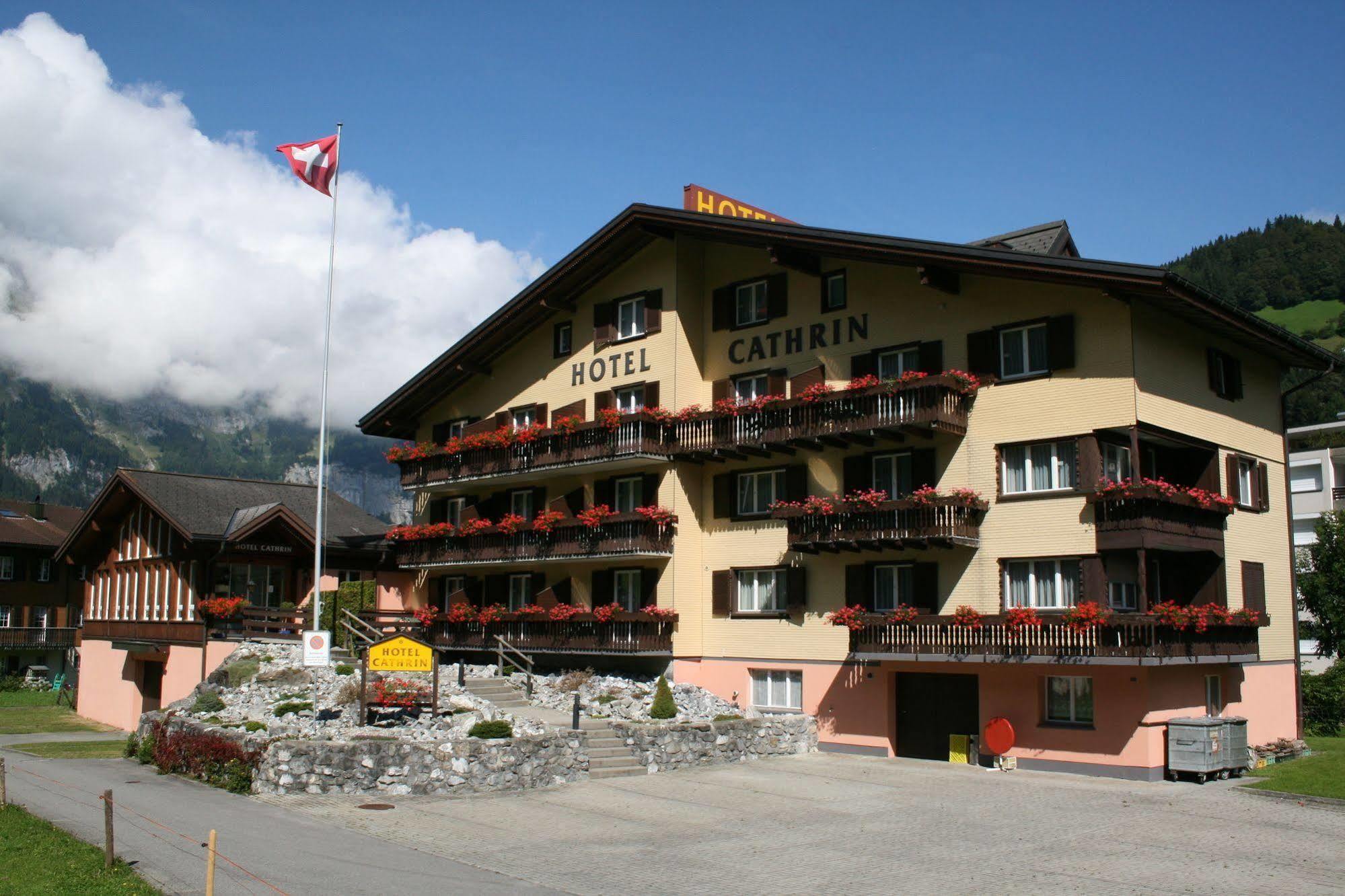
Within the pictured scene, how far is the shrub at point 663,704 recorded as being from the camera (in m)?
29.6

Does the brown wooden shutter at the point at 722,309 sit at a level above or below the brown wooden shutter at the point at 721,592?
above

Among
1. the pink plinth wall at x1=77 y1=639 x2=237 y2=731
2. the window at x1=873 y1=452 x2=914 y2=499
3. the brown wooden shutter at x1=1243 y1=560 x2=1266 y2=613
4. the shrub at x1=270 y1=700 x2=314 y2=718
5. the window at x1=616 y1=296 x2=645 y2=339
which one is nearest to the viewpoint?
the shrub at x1=270 y1=700 x2=314 y2=718

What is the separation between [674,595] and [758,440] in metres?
5.22

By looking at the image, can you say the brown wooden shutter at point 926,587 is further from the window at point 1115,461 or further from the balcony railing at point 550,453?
the balcony railing at point 550,453

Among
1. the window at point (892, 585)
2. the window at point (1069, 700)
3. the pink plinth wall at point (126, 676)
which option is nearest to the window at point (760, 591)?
the window at point (892, 585)

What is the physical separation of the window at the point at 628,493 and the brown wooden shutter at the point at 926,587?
9.00m

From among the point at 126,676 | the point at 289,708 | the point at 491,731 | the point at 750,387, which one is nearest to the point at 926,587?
the point at 750,387

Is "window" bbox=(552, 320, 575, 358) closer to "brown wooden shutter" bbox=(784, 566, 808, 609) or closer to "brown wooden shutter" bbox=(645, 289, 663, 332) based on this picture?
"brown wooden shutter" bbox=(645, 289, 663, 332)

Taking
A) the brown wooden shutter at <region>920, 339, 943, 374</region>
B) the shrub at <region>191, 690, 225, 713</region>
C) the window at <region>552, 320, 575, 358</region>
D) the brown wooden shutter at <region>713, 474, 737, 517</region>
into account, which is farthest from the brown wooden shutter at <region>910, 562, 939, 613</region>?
→ the shrub at <region>191, 690, 225, 713</region>

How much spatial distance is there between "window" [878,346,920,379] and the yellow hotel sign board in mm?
12842

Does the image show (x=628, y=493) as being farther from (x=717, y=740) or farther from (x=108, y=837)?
(x=108, y=837)

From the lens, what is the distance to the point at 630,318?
120 feet

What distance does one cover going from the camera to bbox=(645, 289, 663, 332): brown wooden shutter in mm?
35500

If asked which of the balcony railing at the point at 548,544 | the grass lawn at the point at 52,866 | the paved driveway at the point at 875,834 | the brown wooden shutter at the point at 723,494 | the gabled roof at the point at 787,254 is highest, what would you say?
the gabled roof at the point at 787,254
